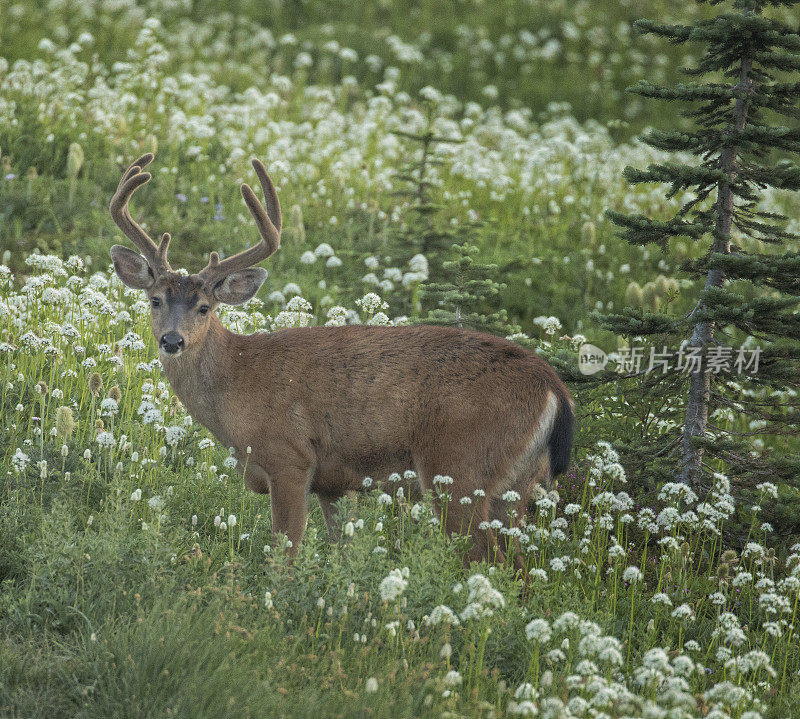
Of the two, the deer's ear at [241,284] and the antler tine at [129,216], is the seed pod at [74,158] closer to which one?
the antler tine at [129,216]

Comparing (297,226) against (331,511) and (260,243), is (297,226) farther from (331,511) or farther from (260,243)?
(331,511)


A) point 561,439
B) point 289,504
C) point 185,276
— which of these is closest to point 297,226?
point 185,276

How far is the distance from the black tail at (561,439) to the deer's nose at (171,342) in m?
2.11

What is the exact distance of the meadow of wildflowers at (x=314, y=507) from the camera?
13.2 feet

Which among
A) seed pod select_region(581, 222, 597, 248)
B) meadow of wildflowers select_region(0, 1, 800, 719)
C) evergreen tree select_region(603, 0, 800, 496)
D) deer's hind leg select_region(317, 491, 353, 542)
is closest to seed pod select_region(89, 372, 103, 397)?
meadow of wildflowers select_region(0, 1, 800, 719)

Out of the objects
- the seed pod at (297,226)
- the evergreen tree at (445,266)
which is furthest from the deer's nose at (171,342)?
the seed pod at (297,226)

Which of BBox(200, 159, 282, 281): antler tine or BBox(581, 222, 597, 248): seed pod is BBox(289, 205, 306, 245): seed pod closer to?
BBox(581, 222, 597, 248): seed pod

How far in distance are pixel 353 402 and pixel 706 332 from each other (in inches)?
87.8

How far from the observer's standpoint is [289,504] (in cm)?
573

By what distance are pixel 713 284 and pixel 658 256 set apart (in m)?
4.41

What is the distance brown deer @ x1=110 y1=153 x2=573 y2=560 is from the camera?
563 cm

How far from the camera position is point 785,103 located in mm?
6324

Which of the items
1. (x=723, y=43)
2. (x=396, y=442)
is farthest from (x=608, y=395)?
(x=723, y=43)

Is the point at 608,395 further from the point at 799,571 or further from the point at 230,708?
the point at 230,708
